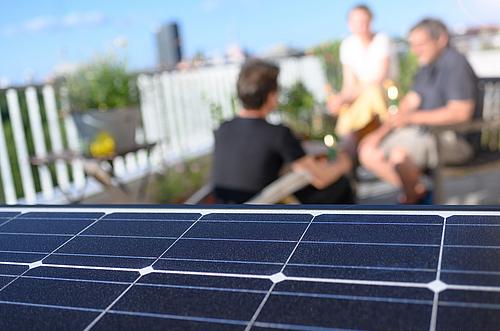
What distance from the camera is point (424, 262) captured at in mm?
781

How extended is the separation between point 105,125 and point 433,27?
7.73 feet

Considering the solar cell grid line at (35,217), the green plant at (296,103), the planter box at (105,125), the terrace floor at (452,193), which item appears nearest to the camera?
the solar cell grid line at (35,217)

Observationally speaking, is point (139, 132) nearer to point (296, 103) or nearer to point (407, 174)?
point (296, 103)

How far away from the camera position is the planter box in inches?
161

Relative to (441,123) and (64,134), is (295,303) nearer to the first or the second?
(441,123)

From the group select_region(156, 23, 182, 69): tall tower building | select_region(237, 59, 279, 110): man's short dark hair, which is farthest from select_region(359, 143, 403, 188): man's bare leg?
select_region(156, 23, 182, 69): tall tower building

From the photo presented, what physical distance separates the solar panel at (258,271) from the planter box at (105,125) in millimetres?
3049

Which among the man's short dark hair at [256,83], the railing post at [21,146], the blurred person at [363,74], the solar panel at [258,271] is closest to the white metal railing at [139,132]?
the railing post at [21,146]

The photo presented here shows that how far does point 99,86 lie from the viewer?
4250 millimetres

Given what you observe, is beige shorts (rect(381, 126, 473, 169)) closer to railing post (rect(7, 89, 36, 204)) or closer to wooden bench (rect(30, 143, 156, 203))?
wooden bench (rect(30, 143, 156, 203))

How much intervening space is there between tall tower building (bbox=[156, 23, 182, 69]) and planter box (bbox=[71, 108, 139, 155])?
340 centimetres

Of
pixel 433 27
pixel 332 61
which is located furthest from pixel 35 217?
pixel 332 61

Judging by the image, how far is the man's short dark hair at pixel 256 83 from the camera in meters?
3.06

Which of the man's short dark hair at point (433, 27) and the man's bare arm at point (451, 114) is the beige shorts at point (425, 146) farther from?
the man's short dark hair at point (433, 27)
